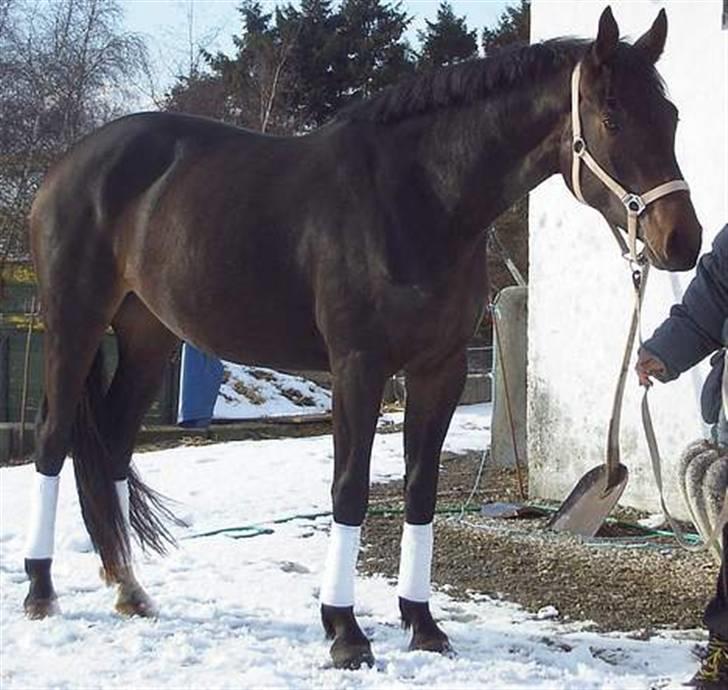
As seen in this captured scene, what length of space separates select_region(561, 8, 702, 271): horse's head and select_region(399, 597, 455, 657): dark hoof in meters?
1.41

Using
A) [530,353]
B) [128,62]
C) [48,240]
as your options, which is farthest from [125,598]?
[128,62]

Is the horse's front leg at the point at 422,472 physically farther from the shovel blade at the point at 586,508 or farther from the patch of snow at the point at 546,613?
the shovel blade at the point at 586,508

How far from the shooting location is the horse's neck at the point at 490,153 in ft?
11.6

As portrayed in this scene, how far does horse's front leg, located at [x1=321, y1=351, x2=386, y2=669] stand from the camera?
11.7 ft

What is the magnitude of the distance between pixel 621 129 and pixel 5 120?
1696 centimetres

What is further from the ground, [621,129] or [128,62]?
[128,62]

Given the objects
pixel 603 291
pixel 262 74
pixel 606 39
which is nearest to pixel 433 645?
pixel 606 39

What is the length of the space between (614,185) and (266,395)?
12.0 meters

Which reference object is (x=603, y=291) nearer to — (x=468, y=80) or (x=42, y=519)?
(x=468, y=80)

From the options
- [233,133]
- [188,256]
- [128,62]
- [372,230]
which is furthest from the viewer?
[128,62]

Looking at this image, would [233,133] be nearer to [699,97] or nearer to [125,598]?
[125,598]

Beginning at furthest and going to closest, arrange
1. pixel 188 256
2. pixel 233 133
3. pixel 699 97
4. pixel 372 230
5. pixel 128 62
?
pixel 128 62
pixel 699 97
pixel 233 133
pixel 188 256
pixel 372 230

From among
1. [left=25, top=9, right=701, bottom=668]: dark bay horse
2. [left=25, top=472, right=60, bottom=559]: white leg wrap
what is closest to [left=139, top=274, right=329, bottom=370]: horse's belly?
[left=25, top=9, right=701, bottom=668]: dark bay horse

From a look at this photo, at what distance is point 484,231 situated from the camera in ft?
12.1
